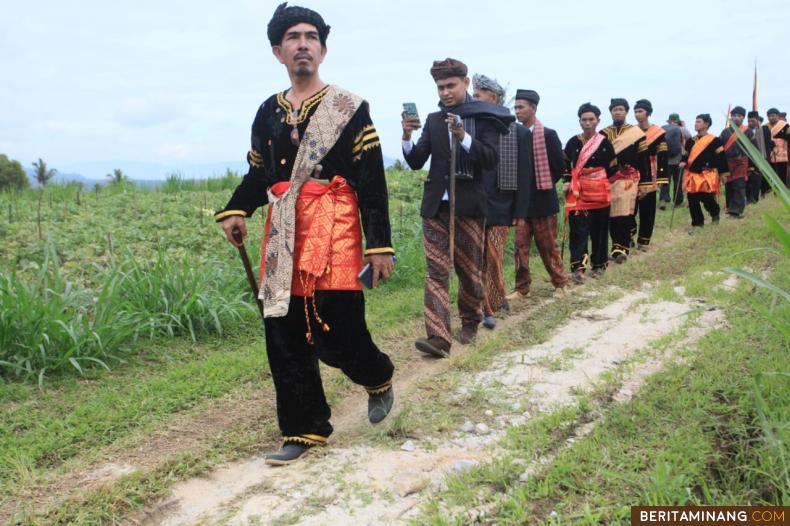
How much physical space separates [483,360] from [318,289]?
169cm

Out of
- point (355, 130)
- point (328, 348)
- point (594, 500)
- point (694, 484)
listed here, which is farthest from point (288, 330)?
point (694, 484)

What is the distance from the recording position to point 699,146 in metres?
12.0

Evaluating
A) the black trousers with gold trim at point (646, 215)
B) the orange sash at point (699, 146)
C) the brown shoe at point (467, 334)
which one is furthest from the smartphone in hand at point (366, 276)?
the orange sash at point (699, 146)

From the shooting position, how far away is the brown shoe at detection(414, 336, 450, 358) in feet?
16.6

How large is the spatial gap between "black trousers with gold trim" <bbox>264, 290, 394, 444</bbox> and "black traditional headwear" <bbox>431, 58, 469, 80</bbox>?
2019mm

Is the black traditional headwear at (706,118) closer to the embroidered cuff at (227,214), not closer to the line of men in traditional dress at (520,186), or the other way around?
the line of men in traditional dress at (520,186)

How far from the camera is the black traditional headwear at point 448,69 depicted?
495 cm

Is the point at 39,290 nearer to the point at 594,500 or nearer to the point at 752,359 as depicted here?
the point at 594,500

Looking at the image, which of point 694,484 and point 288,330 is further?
point 288,330

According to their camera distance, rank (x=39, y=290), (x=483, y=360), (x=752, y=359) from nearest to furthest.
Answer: (x=752, y=359)
(x=483, y=360)
(x=39, y=290)

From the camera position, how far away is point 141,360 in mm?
5086

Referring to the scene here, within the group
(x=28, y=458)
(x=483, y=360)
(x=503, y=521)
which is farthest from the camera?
(x=483, y=360)

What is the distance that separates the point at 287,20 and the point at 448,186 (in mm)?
2016

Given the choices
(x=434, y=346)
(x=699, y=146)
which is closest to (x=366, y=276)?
(x=434, y=346)
